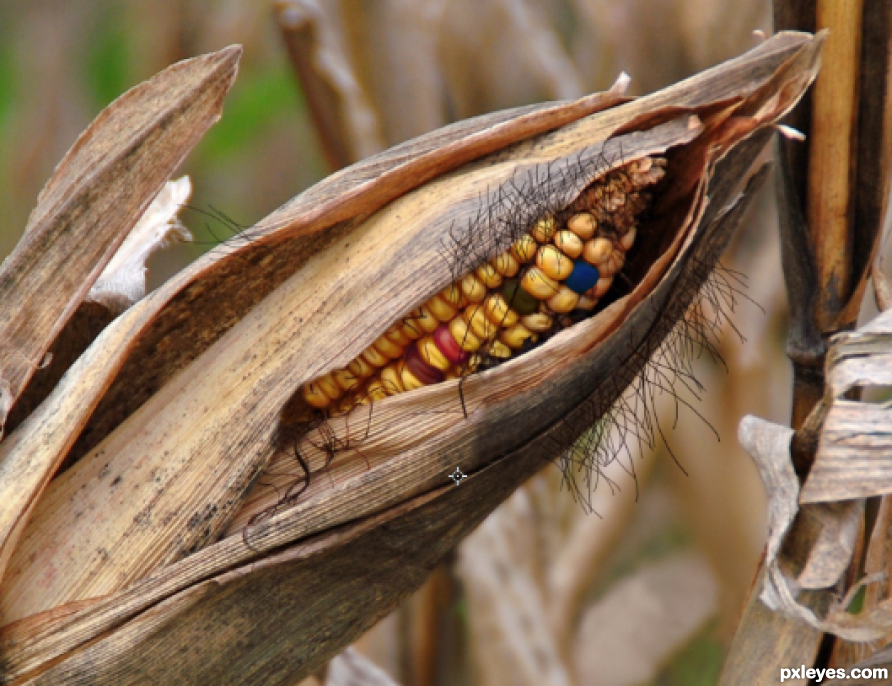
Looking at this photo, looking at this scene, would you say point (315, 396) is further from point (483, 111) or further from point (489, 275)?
point (483, 111)

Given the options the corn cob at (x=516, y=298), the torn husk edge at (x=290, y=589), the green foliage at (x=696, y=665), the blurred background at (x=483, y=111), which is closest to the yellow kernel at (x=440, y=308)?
the corn cob at (x=516, y=298)

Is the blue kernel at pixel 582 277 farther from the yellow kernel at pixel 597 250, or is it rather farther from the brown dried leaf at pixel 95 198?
the brown dried leaf at pixel 95 198

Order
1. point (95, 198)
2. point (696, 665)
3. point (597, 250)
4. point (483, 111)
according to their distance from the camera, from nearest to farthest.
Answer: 1. point (597, 250)
2. point (95, 198)
3. point (483, 111)
4. point (696, 665)

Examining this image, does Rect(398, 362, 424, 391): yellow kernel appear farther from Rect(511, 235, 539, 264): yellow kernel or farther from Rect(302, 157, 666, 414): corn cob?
Rect(511, 235, 539, 264): yellow kernel

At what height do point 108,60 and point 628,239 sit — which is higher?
point 108,60

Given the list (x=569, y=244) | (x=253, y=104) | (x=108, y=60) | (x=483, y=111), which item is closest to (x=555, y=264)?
(x=569, y=244)

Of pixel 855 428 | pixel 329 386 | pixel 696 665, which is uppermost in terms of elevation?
pixel 329 386

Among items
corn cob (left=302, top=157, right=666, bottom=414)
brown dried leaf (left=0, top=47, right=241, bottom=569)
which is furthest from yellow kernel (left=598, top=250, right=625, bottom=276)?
brown dried leaf (left=0, top=47, right=241, bottom=569)
